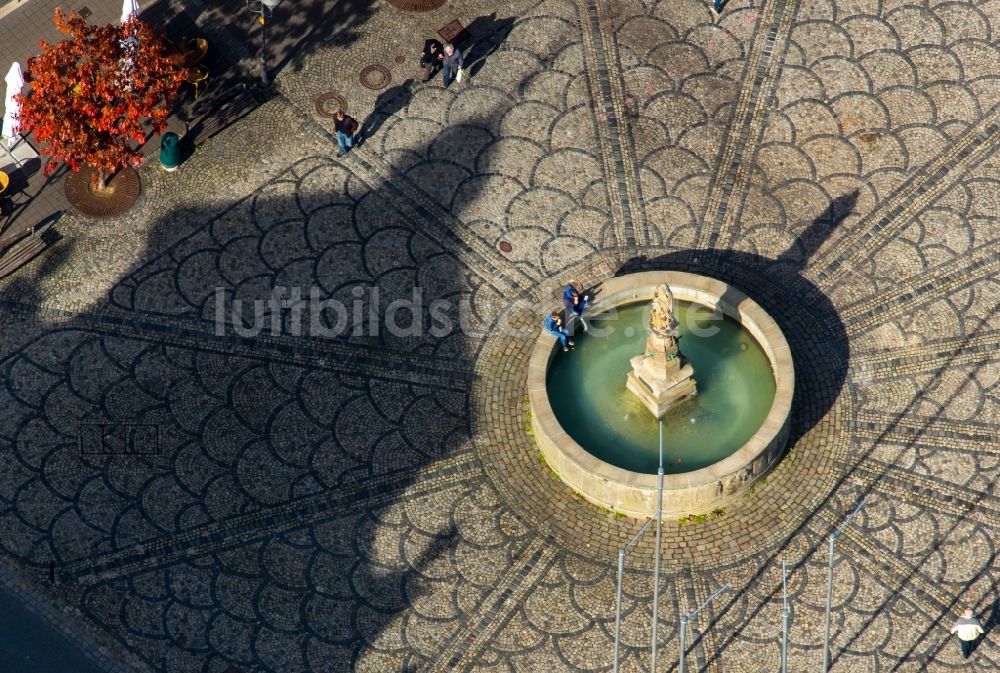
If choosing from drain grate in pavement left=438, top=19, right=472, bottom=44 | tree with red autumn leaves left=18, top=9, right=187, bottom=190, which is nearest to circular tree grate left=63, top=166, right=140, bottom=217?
tree with red autumn leaves left=18, top=9, right=187, bottom=190

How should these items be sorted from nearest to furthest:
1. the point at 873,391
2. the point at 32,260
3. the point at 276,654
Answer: the point at 276,654 < the point at 873,391 < the point at 32,260

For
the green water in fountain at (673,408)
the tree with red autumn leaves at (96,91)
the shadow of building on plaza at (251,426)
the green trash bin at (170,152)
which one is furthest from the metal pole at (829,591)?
the tree with red autumn leaves at (96,91)

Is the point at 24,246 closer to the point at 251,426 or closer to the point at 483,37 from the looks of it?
the point at 251,426

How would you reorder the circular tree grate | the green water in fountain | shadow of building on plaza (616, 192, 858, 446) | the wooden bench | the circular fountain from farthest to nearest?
the circular tree grate, the wooden bench, shadow of building on plaza (616, 192, 858, 446), the green water in fountain, the circular fountain

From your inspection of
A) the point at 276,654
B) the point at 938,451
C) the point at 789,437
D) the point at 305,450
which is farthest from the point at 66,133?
the point at 938,451

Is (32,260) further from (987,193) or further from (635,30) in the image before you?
(987,193)

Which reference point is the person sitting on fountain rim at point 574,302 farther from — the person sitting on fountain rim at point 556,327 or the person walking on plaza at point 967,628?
the person walking on plaza at point 967,628

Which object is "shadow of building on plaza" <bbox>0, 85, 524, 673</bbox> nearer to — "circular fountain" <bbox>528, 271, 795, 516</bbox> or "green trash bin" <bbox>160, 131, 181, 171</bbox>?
"green trash bin" <bbox>160, 131, 181, 171</bbox>
